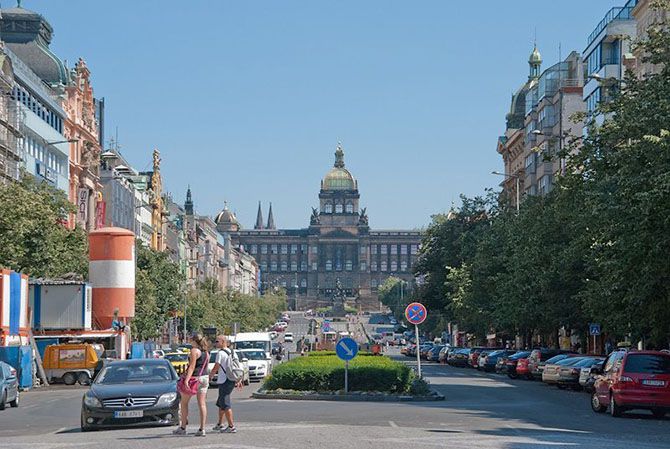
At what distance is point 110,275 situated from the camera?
62.9 metres

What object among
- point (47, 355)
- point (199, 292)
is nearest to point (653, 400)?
point (47, 355)

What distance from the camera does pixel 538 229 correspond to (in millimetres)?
68250

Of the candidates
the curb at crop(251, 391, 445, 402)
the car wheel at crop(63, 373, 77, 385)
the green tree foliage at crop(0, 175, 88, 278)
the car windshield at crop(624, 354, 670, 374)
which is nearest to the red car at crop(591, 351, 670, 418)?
the car windshield at crop(624, 354, 670, 374)

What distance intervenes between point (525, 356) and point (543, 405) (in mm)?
27975

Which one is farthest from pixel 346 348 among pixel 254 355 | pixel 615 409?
pixel 254 355

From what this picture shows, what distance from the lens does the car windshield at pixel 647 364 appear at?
108 feet

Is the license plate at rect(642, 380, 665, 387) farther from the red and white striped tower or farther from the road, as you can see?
the red and white striped tower

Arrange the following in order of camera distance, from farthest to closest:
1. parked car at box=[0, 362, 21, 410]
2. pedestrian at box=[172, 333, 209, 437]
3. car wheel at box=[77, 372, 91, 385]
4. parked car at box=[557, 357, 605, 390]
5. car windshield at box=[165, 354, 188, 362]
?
car windshield at box=[165, 354, 188, 362], car wheel at box=[77, 372, 91, 385], parked car at box=[557, 357, 605, 390], parked car at box=[0, 362, 21, 410], pedestrian at box=[172, 333, 209, 437]

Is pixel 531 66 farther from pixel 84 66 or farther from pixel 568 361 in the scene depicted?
pixel 568 361

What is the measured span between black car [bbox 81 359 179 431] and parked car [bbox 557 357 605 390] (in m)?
24.7

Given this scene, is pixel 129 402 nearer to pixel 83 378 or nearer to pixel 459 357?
pixel 83 378

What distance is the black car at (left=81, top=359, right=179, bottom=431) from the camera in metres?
26.3

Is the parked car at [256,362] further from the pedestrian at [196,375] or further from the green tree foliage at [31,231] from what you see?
the pedestrian at [196,375]

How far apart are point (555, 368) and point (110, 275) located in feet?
66.4
